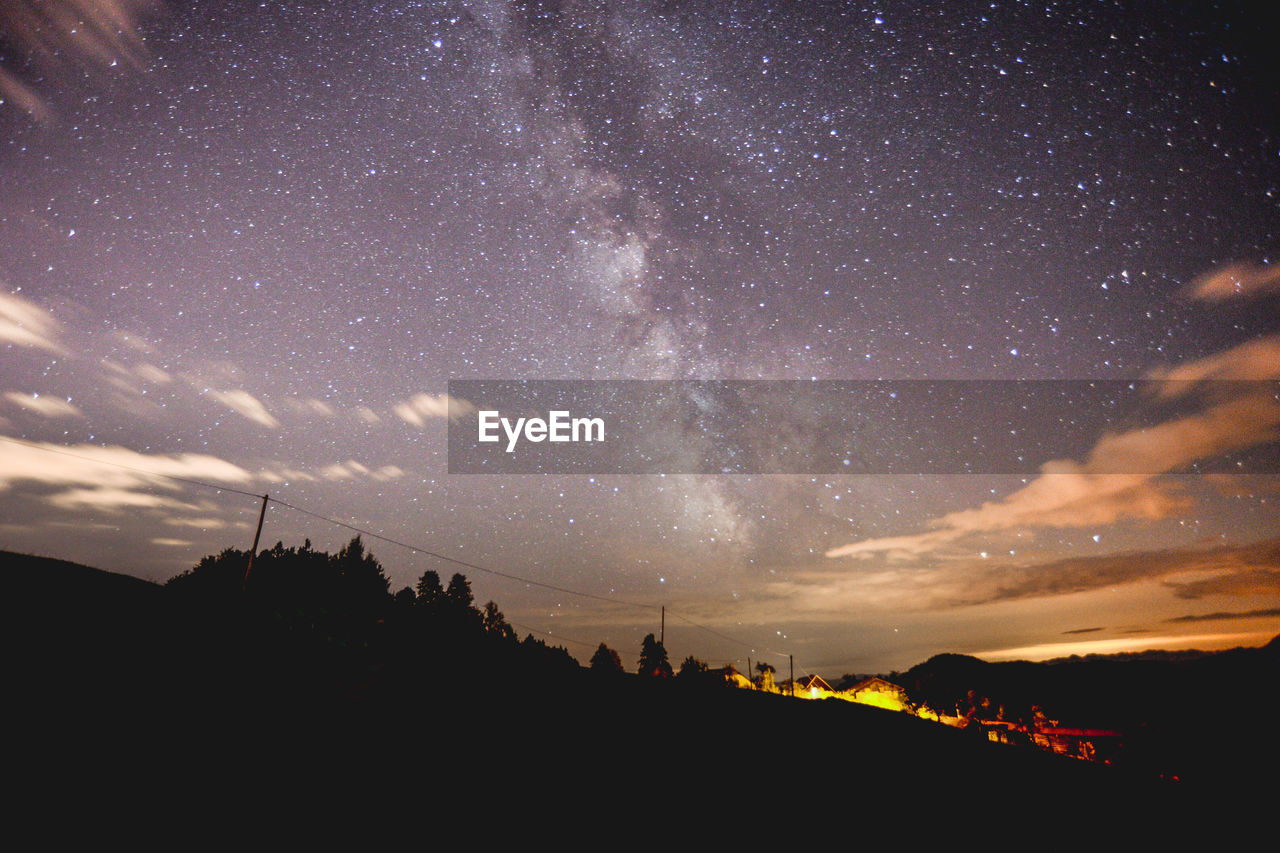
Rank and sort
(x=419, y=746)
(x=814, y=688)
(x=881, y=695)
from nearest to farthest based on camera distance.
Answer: (x=419, y=746), (x=881, y=695), (x=814, y=688)

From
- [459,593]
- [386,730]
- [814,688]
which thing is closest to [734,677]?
[814,688]

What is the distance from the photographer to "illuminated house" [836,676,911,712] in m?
57.7

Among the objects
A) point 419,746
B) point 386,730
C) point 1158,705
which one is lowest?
point 1158,705

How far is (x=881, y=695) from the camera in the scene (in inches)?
2277

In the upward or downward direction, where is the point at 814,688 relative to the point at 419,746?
downward

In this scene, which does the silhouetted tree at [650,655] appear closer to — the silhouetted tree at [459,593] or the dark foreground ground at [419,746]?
the silhouetted tree at [459,593]

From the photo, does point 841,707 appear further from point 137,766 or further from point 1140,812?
point 137,766

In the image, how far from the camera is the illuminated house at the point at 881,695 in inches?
2271

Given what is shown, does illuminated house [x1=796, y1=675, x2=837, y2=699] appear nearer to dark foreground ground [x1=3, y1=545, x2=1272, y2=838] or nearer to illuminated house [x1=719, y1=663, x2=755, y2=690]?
illuminated house [x1=719, y1=663, x2=755, y2=690]

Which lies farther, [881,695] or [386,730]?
[881,695]

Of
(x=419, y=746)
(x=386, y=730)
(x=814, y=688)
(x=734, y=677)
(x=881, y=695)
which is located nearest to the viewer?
(x=419, y=746)

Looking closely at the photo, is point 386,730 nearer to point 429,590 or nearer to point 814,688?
point 814,688

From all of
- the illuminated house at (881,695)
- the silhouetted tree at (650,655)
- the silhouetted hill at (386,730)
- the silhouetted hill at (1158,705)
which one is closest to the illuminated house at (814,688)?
the illuminated house at (881,695)

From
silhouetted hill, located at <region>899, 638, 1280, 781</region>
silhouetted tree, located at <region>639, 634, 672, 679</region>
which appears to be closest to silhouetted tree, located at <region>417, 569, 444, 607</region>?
silhouetted tree, located at <region>639, 634, 672, 679</region>
